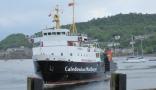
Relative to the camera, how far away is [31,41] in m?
63.3

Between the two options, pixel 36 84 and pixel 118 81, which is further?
pixel 118 81

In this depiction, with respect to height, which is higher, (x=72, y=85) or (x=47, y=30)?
(x=47, y=30)

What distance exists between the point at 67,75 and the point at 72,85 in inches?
52.8

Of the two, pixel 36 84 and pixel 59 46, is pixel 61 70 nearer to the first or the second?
pixel 59 46

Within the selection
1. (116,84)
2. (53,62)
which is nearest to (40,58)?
(53,62)

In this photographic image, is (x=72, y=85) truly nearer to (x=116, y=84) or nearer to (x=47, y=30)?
(x=47, y=30)

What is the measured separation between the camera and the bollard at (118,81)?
19280 mm

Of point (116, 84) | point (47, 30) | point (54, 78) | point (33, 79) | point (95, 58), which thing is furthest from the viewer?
point (95, 58)

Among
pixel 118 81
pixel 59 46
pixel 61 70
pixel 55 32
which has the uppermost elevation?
pixel 55 32

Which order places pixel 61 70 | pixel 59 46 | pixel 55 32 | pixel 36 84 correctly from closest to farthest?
pixel 36 84 < pixel 61 70 < pixel 59 46 < pixel 55 32

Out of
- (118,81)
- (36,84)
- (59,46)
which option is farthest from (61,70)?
(36,84)

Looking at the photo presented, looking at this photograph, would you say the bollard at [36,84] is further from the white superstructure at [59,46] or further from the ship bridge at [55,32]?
the ship bridge at [55,32]

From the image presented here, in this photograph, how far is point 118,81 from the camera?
63.9ft

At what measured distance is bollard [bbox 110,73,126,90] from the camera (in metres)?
19.3
